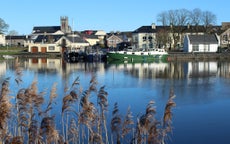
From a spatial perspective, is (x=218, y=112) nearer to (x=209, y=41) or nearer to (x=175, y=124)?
(x=175, y=124)

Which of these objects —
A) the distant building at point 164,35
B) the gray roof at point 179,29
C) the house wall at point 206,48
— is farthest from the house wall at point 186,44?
the gray roof at point 179,29

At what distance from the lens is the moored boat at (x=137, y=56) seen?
233 feet

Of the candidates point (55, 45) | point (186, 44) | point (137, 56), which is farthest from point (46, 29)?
point (137, 56)

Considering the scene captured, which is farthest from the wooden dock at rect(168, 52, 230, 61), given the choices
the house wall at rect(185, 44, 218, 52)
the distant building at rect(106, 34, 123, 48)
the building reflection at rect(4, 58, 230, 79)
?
the distant building at rect(106, 34, 123, 48)

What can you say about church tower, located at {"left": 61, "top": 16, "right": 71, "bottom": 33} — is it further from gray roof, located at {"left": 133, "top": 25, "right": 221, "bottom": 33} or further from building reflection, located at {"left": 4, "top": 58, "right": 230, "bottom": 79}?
building reflection, located at {"left": 4, "top": 58, "right": 230, "bottom": 79}

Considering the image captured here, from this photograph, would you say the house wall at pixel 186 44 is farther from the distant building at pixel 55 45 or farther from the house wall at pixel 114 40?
the house wall at pixel 114 40

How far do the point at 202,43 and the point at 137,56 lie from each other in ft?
61.5

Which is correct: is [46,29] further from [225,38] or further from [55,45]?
[225,38]

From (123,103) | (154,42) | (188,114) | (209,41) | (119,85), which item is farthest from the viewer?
(154,42)

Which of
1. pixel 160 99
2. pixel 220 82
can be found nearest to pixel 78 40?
pixel 220 82

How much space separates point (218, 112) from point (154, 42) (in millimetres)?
78680

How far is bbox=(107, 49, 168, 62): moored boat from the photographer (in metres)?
71.1

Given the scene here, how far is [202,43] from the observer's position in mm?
82562

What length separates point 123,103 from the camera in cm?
2156
